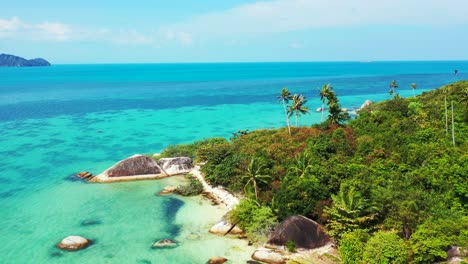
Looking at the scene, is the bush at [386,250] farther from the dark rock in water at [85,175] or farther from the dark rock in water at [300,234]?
the dark rock in water at [85,175]

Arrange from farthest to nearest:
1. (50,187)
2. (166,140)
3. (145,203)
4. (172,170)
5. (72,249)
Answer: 1. (166,140)
2. (172,170)
3. (50,187)
4. (145,203)
5. (72,249)

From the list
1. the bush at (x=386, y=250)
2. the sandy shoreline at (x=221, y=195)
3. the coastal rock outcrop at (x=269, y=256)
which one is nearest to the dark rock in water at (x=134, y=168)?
the sandy shoreline at (x=221, y=195)

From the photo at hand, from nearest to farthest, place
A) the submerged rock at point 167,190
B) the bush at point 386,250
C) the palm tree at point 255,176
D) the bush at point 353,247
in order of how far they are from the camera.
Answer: the bush at point 386,250 < the bush at point 353,247 < the palm tree at point 255,176 < the submerged rock at point 167,190

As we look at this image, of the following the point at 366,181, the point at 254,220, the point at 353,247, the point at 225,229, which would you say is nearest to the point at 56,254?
the point at 225,229

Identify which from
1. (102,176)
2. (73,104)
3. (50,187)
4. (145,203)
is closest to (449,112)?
(145,203)

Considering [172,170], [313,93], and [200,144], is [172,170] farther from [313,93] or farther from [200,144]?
[313,93]

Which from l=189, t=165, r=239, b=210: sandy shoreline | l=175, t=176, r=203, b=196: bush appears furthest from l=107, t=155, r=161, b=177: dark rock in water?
l=189, t=165, r=239, b=210: sandy shoreline

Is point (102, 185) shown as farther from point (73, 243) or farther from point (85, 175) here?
point (73, 243)
